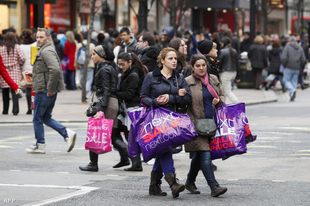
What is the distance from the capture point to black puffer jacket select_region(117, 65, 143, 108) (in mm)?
8680

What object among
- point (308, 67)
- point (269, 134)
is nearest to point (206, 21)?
point (308, 67)

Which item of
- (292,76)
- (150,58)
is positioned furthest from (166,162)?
(292,76)

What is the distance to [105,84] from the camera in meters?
8.60

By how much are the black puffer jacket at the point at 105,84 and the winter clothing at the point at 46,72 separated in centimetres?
147

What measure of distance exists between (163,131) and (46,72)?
3.83m

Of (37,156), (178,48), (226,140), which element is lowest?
(37,156)

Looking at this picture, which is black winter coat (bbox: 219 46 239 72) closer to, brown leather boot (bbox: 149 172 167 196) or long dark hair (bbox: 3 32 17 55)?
long dark hair (bbox: 3 32 17 55)

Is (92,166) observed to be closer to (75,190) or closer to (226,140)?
(75,190)

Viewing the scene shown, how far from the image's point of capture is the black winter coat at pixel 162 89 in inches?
277

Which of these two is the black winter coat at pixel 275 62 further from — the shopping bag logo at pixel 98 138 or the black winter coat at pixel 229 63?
the shopping bag logo at pixel 98 138

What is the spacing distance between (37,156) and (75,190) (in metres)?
2.82

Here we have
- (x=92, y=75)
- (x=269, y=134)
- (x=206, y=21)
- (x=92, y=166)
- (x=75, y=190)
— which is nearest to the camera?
(x=75, y=190)

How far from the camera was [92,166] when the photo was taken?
865cm

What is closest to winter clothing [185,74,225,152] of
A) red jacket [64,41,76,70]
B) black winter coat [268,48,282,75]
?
red jacket [64,41,76,70]
